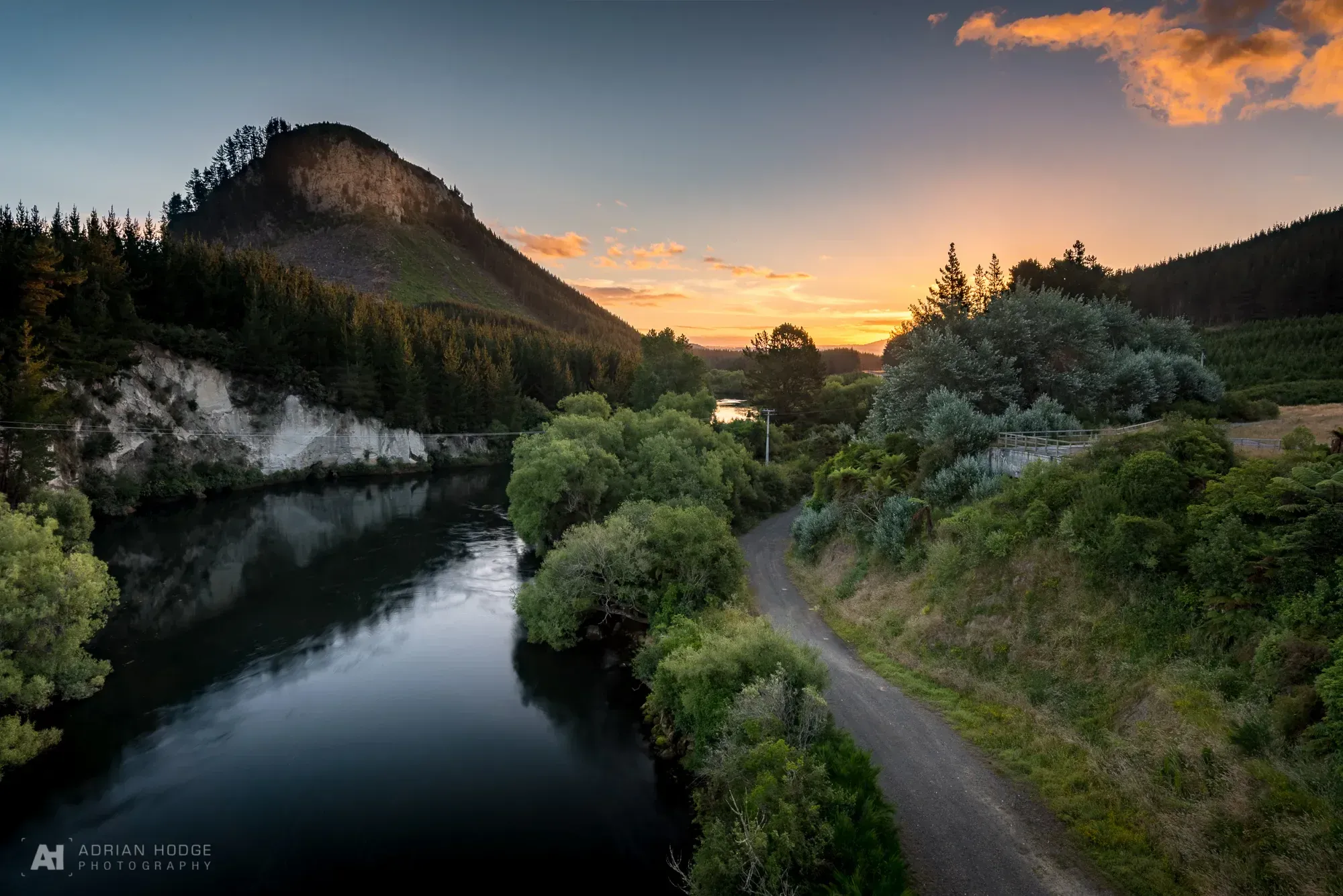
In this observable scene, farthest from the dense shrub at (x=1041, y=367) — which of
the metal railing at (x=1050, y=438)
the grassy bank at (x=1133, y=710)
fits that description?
the grassy bank at (x=1133, y=710)

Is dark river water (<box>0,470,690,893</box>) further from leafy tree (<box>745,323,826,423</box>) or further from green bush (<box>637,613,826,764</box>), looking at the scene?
leafy tree (<box>745,323,826,423</box>)

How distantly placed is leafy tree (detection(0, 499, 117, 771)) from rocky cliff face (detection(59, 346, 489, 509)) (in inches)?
1580

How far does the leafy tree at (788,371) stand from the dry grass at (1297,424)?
49.1 meters

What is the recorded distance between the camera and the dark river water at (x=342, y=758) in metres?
18.1

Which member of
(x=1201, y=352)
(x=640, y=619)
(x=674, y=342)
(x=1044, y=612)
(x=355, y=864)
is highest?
(x=674, y=342)

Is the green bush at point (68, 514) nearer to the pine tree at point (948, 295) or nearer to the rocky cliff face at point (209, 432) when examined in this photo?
the rocky cliff face at point (209, 432)

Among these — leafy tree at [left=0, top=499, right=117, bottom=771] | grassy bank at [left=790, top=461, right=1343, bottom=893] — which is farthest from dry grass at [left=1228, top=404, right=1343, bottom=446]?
leafy tree at [left=0, top=499, right=117, bottom=771]

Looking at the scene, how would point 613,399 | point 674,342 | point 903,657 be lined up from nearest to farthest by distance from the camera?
point 903,657, point 674,342, point 613,399

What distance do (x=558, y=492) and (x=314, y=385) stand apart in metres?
56.9

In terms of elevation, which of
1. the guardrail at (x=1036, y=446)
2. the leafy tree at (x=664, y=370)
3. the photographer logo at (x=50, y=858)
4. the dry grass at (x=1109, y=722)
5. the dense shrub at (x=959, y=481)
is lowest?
the photographer logo at (x=50, y=858)

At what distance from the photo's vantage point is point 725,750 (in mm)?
17406

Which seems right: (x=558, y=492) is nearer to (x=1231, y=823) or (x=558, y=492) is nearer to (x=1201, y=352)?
(x=1231, y=823)

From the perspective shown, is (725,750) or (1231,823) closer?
(1231,823)

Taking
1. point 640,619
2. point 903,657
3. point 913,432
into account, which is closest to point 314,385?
point 640,619
